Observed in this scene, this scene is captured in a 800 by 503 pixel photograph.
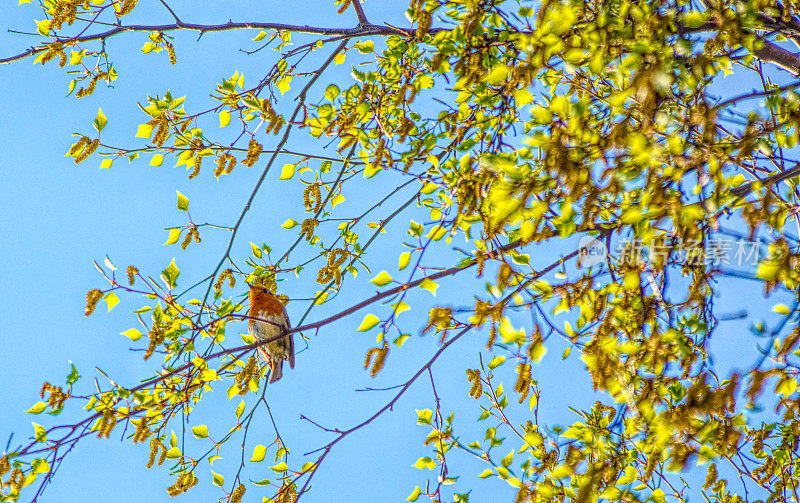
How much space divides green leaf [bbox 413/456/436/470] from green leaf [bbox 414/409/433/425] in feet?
0.54

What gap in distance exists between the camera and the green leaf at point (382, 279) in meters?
2.13

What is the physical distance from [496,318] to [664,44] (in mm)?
1083

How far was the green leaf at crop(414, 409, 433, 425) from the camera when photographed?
108 inches

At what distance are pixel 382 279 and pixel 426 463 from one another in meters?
1.08

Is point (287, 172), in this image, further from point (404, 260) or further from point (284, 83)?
point (404, 260)

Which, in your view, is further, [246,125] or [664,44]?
[246,125]

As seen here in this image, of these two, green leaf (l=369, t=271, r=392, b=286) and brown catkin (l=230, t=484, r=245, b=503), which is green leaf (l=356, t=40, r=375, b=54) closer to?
green leaf (l=369, t=271, r=392, b=286)

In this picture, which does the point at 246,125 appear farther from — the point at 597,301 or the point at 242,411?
the point at 597,301

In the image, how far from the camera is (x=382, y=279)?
215 cm

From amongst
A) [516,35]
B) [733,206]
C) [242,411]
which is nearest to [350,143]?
[516,35]

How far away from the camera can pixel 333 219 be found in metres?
2.71

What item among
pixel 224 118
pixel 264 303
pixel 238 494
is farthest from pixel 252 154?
pixel 238 494

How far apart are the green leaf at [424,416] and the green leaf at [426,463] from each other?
164 millimetres

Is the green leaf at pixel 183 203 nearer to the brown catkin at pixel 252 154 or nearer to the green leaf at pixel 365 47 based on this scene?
the brown catkin at pixel 252 154
